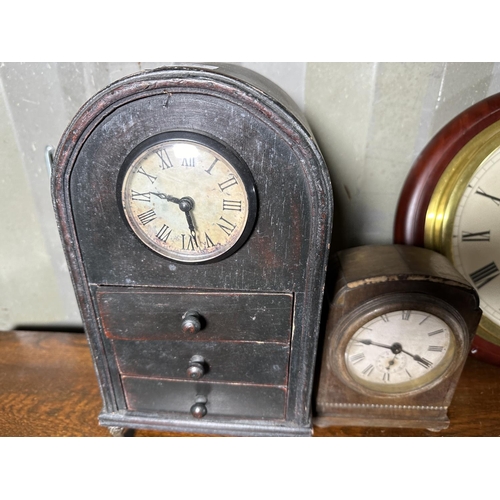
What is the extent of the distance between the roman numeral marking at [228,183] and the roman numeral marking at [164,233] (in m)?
0.16

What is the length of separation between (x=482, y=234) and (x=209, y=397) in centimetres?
99

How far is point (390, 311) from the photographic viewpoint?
105 centimetres

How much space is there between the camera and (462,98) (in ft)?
4.03

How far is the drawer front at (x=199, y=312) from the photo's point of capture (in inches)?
40.7

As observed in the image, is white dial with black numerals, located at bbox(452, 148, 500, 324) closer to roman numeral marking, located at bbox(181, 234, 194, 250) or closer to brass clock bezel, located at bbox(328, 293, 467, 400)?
brass clock bezel, located at bbox(328, 293, 467, 400)

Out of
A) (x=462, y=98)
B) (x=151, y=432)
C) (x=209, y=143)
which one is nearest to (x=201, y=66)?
(x=209, y=143)

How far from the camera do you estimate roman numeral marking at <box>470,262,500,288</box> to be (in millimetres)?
1336

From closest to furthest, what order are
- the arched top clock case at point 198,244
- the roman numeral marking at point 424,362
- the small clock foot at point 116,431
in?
the arched top clock case at point 198,244
the roman numeral marking at point 424,362
the small clock foot at point 116,431

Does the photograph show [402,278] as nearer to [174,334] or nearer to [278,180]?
[278,180]

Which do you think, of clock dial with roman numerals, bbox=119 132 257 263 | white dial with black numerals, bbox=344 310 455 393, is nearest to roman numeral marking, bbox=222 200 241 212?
clock dial with roman numerals, bbox=119 132 257 263

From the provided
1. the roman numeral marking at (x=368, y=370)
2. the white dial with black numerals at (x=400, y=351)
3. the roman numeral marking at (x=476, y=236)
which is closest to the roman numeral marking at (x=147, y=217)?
the white dial with black numerals at (x=400, y=351)

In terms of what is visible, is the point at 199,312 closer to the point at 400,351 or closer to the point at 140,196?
the point at 140,196

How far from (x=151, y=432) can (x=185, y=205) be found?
0.80m

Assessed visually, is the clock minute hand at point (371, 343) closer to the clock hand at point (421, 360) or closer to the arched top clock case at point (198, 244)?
the clock hand at point (421, 360)
